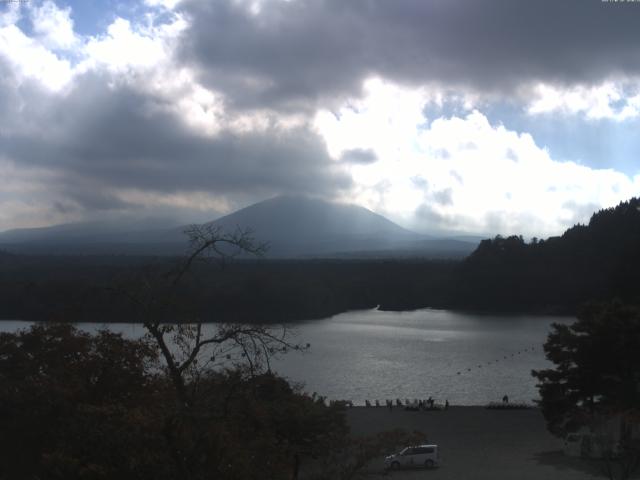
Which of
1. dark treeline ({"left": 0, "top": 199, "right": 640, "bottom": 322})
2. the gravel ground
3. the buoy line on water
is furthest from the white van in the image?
dark treeline ({"left": 0, "top": 199, "right": 640, "bottom": 322})

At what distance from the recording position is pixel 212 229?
9.79 ft

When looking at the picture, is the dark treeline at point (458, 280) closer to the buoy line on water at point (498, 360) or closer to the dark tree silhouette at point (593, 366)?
the buoy line on water at point (498, 360)

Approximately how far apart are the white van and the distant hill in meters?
28.7

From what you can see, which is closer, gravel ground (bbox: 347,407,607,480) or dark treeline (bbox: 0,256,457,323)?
gravel ground (bbox: 347,407,607,480)

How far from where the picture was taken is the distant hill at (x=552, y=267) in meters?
35.9

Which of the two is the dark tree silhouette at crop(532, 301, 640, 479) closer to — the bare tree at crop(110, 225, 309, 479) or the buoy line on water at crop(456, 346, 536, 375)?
the bare tree at crop(110, 225, 309, 479)

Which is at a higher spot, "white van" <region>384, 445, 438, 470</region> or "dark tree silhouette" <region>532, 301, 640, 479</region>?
"dark tree silhouette" <region>532, 301, 640, 479</region>

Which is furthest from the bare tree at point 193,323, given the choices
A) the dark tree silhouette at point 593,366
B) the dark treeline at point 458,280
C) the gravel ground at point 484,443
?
the dark treeline at point 458,280

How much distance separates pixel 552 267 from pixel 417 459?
107 ft

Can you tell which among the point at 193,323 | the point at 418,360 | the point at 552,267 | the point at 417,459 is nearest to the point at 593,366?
the point at 417,459

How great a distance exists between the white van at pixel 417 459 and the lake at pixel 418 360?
6.36 feet

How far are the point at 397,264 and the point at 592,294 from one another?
16.9 meters

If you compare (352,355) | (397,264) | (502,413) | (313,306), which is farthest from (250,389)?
(397,264)

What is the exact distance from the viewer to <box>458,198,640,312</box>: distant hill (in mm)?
35906
